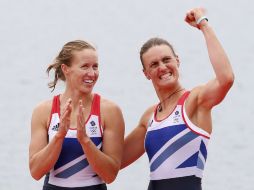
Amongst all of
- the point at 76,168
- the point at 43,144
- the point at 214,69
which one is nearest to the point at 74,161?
the point at 76,168

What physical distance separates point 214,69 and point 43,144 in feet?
2.29

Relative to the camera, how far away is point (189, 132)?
2250 millimetres

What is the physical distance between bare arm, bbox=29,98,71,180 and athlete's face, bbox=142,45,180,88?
375 mm

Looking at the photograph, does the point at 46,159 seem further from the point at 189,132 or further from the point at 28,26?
the point at 28,26

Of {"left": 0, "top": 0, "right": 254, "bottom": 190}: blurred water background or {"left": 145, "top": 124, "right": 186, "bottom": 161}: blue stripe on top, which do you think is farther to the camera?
{"left": 0, "top": 0, "right": 254, "bottom": 190}: blurred water background

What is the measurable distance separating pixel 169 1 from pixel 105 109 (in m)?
2.16

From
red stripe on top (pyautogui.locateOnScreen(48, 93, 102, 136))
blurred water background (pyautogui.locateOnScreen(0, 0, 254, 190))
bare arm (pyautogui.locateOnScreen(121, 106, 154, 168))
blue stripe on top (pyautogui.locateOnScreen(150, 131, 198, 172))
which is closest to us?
blue stripe on top (pyautogui.locateOnScreen(150, 131, 198, 172))

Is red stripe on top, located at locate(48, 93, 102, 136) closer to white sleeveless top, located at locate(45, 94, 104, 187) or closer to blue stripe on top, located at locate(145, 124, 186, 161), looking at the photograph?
white sleeveless top, located at locate(45, 94, 104, 187)

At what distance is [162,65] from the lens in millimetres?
2328

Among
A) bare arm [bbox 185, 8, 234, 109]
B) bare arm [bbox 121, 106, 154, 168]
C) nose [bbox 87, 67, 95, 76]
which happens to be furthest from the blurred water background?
bare arm [bbox 185, 8, 234, 109]

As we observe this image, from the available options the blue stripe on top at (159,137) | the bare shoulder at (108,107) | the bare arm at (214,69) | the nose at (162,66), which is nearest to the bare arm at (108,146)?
the bare shoulder at (108,107)

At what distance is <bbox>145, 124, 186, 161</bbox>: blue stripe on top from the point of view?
7.43ft

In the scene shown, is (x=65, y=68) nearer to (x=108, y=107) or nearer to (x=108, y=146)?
(x=108, y=107)

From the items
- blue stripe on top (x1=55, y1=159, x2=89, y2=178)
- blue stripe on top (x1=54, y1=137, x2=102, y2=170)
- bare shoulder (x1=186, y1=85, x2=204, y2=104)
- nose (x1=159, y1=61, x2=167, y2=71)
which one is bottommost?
blue stripe on top (x1=55, y1=159, x2=89, y2=178)
